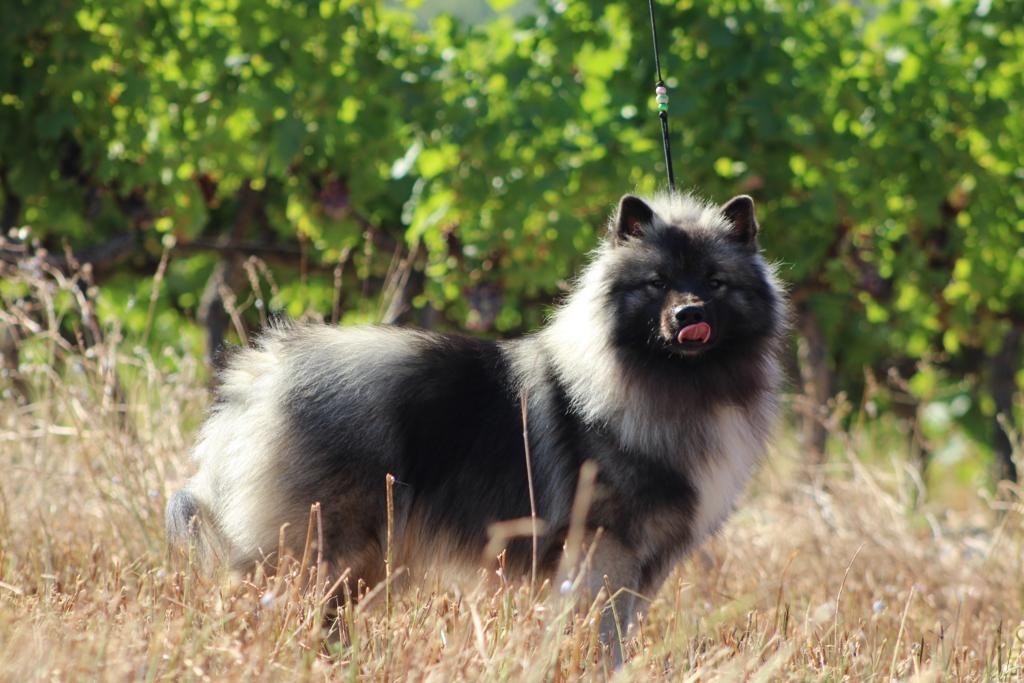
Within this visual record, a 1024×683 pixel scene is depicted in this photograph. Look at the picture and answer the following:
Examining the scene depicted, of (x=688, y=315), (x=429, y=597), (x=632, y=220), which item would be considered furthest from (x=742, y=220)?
(x=429, y=597)

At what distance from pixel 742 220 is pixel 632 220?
0.42 metres

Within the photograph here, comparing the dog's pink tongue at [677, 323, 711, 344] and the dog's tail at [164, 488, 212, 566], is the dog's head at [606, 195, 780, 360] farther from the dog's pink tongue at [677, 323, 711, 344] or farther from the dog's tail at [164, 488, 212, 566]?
the dog's tail at [164, 488, 212, 566]

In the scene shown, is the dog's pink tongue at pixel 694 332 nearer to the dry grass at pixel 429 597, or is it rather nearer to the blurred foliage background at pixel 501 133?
the dry grass at pixel 429 597

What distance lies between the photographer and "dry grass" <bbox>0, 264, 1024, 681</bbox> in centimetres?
323

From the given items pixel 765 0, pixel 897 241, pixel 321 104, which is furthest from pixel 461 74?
pixel 897 241

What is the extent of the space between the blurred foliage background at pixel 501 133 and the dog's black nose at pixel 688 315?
2984 mm

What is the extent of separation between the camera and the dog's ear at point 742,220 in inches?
178

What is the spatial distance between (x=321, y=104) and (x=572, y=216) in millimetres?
1698

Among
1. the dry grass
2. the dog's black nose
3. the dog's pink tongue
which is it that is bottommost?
the dry grass

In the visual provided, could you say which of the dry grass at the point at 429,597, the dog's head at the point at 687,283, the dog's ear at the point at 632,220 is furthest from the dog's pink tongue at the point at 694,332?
the dry grass at the point at 429,597

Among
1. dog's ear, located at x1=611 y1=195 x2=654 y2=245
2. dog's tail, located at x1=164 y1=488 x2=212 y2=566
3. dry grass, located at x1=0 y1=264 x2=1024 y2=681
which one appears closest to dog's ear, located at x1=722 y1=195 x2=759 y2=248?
dog's ear, located at x1=611 y1=195 x2=654 y2=245

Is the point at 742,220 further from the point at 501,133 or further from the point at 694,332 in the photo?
the point at 501,133

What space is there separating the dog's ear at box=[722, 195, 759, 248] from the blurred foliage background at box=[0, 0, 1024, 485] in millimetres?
2552

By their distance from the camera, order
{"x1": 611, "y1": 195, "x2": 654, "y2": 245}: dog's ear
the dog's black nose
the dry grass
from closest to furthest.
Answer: the dry grass → the dog's black nose → {"x1": 611, "y1": 195, "x2": 654, "y2": 245}: dog's ear
